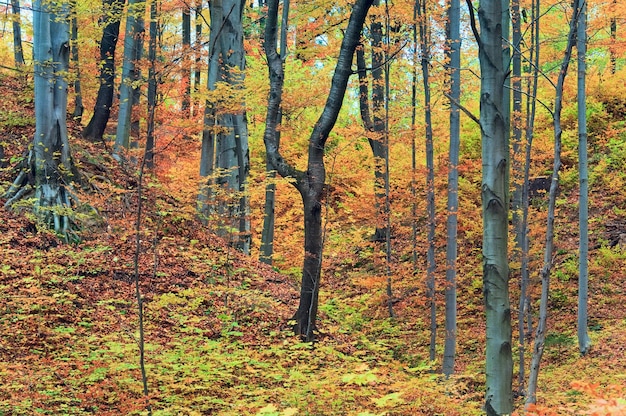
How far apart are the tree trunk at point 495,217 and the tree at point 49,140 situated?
7751 millimetres

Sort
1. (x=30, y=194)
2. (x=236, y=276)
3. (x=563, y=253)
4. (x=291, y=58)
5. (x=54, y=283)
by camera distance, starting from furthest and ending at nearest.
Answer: (x=291, y=58)
(x=563, y=253)
(x=236, y=276)
(x=30, y=194)
(x=54, y=283)

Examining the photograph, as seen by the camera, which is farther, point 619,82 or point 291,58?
point 291,58

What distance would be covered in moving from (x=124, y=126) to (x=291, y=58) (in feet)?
23.6

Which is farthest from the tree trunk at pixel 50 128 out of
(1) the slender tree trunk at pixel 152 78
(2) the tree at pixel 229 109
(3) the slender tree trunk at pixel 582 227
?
(3) the slender tree trunk at pixel 582 227

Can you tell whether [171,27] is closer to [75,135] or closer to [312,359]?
[75,135]

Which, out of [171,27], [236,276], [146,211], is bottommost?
[236,276]

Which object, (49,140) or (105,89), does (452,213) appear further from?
(105,89)

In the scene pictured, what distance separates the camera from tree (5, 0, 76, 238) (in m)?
9.32

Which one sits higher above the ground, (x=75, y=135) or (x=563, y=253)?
(x=75, y=135)

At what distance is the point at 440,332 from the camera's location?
1093cm

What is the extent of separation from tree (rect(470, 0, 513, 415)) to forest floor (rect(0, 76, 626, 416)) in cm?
39

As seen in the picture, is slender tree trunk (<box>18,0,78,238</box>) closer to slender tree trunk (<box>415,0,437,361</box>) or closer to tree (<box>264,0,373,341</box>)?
tree (<box>264,0,373,341</box>)

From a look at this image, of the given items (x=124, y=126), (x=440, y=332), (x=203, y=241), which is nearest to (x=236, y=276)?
(x=203, y=241)

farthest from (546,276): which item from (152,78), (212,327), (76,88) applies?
(76,88)
